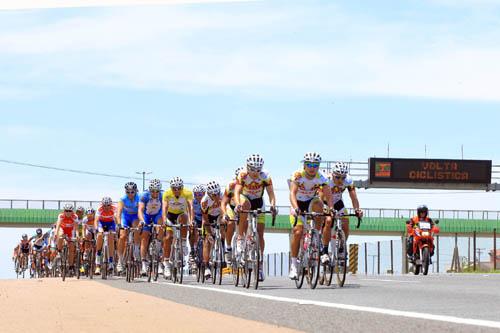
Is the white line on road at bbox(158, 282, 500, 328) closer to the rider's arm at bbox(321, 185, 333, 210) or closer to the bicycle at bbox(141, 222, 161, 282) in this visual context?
the rider's arm at bbox(321, 185, 333, 210)

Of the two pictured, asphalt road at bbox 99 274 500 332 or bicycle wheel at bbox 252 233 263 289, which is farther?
bicycle wheel at bbox 252 233 263 289

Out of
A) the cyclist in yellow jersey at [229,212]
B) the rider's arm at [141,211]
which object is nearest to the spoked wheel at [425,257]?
the rider's arm at [141,211]

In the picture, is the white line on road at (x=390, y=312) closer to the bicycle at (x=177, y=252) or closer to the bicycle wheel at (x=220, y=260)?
the bicycle wheel at (x=220, y=260)

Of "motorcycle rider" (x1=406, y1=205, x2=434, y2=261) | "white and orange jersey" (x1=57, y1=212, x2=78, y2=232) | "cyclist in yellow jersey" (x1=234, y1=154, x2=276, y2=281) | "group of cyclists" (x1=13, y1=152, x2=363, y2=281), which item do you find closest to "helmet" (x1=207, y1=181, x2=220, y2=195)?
"group of cyclists" (x1=13, y1=152, x2=363, y2=281)

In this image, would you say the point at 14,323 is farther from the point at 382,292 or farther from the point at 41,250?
the point at 41,250

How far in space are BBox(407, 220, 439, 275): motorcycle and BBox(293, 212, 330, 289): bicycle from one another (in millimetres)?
13308

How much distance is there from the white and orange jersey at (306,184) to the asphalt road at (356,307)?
55.9 inches

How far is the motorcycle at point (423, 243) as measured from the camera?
30.4 metres

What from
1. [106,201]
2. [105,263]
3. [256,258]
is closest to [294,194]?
[256,258]

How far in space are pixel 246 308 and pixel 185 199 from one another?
953 centimetres

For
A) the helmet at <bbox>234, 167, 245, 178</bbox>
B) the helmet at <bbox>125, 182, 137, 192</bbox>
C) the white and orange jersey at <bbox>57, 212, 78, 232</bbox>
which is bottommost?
the white and orange jersey at <bbox>57, 212, 78, 232</bbox>

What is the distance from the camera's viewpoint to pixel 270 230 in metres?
85.8

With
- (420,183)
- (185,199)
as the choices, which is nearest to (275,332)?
(185,199)

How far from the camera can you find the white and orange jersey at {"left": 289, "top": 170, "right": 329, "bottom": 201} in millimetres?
17641
